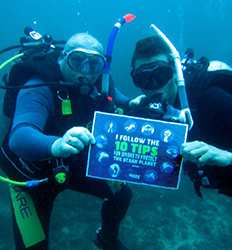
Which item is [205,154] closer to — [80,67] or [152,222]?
[80,67]

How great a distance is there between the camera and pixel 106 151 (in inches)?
105

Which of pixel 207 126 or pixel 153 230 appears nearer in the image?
pixel 207 126

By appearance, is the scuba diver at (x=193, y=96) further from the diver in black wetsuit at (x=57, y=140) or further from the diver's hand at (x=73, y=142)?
the diver's hand at (x=73, y=142)

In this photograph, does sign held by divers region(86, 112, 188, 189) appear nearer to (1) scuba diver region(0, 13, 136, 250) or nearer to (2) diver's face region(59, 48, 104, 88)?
(1) scuba diver region(0, 13, 136, 250)

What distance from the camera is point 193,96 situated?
2797mm

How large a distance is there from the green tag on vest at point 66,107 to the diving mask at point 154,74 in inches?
29.8

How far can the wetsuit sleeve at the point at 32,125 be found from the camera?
258cm

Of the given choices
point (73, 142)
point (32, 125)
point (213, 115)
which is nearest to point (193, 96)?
point (213, 115)

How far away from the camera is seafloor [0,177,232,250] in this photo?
5.86 m

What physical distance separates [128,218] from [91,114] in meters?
3.62

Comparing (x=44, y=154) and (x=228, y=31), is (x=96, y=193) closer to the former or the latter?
(x=44, y=154)

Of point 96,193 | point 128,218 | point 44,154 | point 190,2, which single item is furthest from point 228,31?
point 44,154

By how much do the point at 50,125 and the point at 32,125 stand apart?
598 mm

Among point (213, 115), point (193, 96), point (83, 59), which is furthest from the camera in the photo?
point (83, 59)
